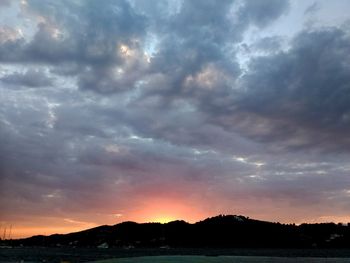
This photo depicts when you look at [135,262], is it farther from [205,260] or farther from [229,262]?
[229,262]

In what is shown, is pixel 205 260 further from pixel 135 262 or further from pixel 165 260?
pixel 135 262

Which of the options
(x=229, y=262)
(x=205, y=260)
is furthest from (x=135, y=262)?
(x=229, y=262)

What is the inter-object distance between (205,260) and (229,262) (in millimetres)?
10888

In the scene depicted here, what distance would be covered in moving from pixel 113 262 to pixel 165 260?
48.8 feet

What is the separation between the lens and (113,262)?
11438cm

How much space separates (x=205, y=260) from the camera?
126 metres

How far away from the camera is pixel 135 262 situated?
11531cm

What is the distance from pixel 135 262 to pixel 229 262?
3163 centimetres

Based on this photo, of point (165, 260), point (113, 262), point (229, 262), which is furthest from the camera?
point (229, 262)

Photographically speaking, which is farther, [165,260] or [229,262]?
[229,262]

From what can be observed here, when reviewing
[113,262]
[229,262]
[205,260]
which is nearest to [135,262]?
[113,262]

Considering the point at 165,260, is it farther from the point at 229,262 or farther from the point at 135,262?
the point at 229,262

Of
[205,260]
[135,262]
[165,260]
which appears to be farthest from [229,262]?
[135,262]

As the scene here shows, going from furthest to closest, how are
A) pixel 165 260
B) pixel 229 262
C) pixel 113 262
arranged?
1. pixel 229 262
2. pixel 165 260
3. pixel 113 262
